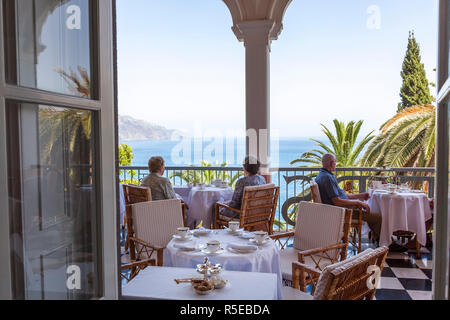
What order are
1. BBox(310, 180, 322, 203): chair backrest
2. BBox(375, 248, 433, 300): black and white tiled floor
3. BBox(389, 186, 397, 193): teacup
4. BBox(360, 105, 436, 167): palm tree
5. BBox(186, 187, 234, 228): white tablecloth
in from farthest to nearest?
BBox(360, 105, 436, 167): palm tree → BBox(186, 187, 234, 228): white tablecloth → BBox(389, 186, 397, 193): teacup → BBox(310, 180, 322, 203): chair backrest → BBox(375, 248, 433, 300): black and white tiled floor

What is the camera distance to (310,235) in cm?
319

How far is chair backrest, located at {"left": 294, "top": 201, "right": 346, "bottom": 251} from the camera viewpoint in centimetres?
299

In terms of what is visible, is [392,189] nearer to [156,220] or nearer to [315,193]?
[315,193]

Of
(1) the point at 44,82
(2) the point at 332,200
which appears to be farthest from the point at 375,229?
(1) the point at 44,82

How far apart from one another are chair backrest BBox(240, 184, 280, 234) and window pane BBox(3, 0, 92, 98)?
3216 mm

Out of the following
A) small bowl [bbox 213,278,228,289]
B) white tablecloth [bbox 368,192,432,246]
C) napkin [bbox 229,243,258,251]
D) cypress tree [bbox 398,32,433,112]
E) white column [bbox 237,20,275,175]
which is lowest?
white tablecloth [bbox 368,192,432,246]

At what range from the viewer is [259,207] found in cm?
432

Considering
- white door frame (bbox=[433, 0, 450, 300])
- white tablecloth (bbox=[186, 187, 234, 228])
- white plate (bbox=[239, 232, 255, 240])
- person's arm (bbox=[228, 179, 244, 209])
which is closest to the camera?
white door frame (bbox=[433, 0, 450, 300])

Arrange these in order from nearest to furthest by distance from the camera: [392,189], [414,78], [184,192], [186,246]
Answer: [186,246] → [392,189] → [184,192] → [414,78]

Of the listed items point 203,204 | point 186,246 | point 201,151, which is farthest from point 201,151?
point 186,246

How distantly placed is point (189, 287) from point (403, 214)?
3.52 meters

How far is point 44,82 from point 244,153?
17.1 ft

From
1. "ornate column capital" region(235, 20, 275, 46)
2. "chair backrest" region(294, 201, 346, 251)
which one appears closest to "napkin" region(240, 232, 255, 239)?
"chair backrest" region(294, 201, 346, 251)

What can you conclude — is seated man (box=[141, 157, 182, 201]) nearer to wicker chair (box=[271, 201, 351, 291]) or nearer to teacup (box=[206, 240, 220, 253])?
wicker chair (box=[271, 201, 351, 291])
